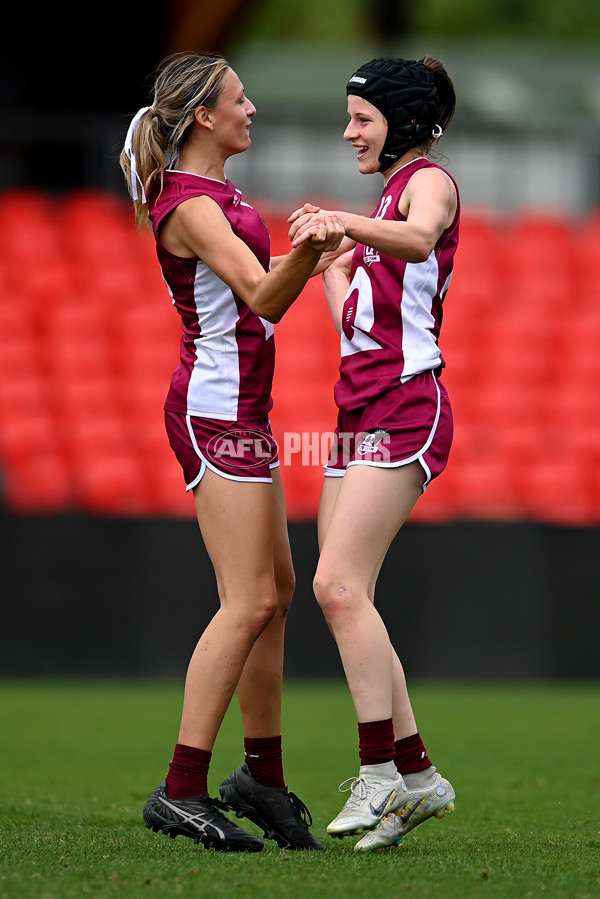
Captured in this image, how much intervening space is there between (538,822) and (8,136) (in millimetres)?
9475

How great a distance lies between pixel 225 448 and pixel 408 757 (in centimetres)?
100

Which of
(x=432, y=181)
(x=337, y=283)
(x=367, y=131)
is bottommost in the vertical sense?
(x=337, y=283)

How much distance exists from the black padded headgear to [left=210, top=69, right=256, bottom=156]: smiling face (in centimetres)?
31

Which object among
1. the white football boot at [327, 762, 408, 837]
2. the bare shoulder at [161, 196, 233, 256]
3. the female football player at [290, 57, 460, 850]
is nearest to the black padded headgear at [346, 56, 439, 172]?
the female football player at [290, 57, 460, 850]

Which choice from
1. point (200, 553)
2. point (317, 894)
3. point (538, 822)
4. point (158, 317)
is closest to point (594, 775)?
point (538, 822)

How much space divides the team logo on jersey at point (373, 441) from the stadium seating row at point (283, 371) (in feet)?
12.8

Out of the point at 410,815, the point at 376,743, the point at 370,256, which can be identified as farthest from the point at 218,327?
the point at 410,815

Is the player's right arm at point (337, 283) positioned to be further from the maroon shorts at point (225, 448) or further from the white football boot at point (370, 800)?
the white football boot at point (370, 800)

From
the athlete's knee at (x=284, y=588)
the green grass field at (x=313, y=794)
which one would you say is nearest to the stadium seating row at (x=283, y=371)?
the green grass field at (x=313, y=794)

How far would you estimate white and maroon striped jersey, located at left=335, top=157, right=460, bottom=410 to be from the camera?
342 cm

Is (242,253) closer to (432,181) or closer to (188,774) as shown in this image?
(432,181)

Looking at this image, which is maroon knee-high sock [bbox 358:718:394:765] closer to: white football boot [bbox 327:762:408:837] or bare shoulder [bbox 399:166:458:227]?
white football boot [bbox 327:762:408:837]

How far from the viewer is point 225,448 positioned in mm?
3461

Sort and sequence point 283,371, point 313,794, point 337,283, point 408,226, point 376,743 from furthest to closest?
point 283,371 → point 313,794 → point 337,283 → point 376,743 → point 408,226
